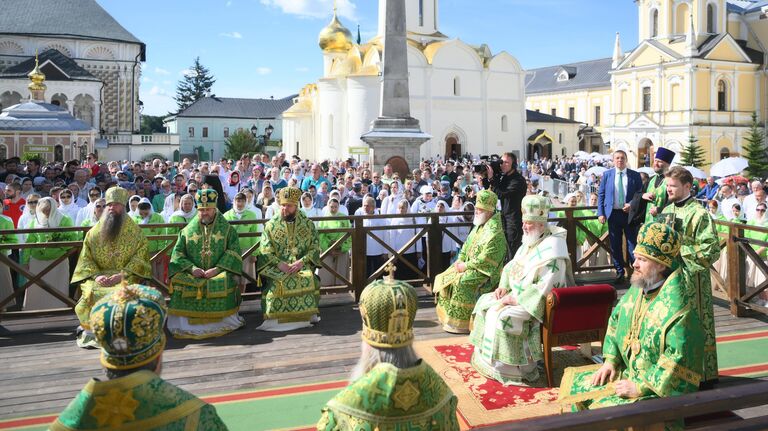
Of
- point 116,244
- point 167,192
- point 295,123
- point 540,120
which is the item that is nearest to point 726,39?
point 540,120

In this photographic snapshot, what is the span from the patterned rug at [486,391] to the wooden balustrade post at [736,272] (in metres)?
2.65

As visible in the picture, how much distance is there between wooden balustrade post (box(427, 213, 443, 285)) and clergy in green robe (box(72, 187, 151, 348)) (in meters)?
3.89

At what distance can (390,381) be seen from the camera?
277 centimetres

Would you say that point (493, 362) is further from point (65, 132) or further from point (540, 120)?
point (540, 120)

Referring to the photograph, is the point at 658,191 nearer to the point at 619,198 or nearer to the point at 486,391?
the point at 619,198

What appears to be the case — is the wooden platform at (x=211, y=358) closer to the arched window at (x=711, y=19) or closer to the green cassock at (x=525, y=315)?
the green cassock at (x=525, y=315)

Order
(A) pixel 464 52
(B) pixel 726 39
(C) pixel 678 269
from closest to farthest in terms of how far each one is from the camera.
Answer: (C) pixel 678 269
(A) pixel 464 52
(B) pixel 726 39

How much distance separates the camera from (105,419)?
91.3 inches

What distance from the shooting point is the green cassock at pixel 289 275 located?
24.1 ft

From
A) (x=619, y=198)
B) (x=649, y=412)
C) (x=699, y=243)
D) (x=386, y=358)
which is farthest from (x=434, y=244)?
(x=649, y=412)

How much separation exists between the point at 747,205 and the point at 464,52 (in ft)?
115

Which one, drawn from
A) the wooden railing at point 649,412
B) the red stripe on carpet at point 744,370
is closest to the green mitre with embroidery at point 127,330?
the wooden railing at point 649,412

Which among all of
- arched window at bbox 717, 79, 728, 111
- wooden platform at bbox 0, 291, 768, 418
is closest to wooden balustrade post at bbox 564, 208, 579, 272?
wooden platform at bbox 0, 291, 768, 418

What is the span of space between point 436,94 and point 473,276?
38103 millimetres
